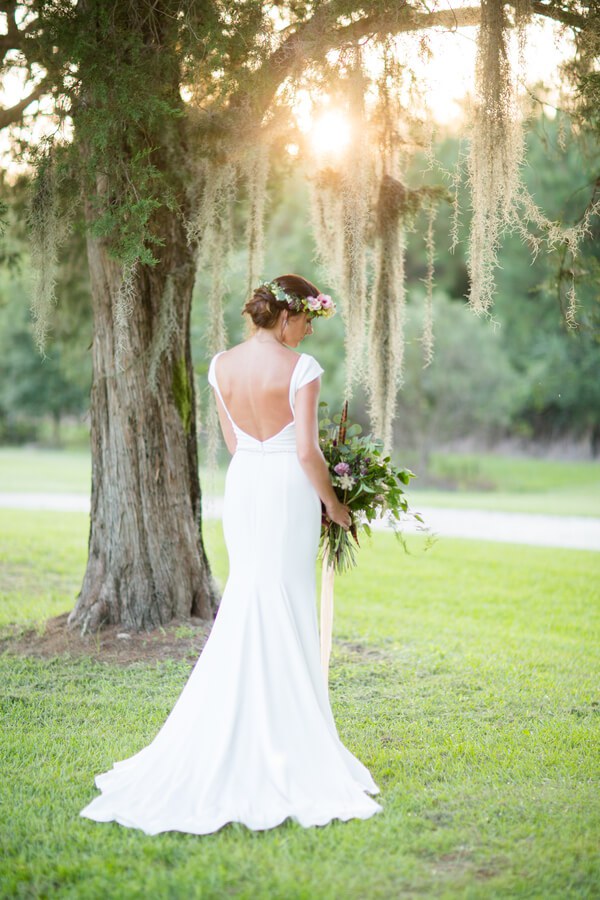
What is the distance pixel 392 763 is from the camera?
13.8 ft

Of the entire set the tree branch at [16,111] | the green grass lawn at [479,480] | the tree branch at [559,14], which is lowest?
the green grass lawn at [479,480]

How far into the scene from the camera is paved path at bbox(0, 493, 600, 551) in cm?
1246

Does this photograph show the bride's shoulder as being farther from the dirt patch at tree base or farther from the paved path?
the paved path

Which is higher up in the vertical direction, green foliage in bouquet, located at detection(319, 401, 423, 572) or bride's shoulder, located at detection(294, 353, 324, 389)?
bride's shoulder, located at detection(294, 353, 324, 389)

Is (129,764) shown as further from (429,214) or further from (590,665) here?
(429,214)

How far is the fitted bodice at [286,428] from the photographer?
3721mm

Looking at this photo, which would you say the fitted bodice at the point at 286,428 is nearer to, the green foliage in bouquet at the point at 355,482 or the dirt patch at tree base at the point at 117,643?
the green foliage in bouquet at the point at 355,482

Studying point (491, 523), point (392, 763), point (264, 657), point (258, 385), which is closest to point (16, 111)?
point (258, 385)

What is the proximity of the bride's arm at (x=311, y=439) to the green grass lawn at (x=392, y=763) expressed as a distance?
1.34m

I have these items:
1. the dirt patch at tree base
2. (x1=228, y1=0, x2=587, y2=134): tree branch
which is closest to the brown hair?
(x1=228, y1=0, x2=587, y2=134): tree branch

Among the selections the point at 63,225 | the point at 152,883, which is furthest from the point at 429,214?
the point at 152,883

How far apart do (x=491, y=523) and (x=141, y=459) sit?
908 cm

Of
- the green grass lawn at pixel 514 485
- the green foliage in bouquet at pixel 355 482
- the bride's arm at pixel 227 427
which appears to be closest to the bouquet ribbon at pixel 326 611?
the green foliage in bouquet at pixel 355 482

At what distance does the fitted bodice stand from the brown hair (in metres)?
0.22
